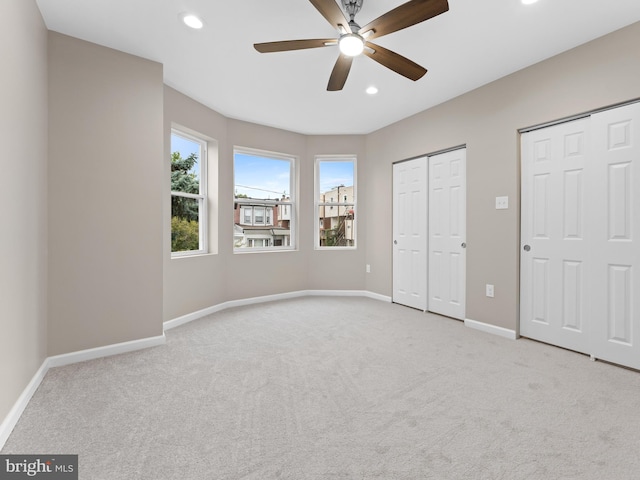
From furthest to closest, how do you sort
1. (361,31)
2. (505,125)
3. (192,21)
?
1. (505,125)
2. (192,21)
3. (361,31)

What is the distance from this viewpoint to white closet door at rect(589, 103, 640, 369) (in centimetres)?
246

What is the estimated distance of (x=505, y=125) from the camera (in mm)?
3283

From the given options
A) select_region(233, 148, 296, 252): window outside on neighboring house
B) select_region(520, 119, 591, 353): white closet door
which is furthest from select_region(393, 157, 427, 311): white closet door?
select_region(233, 148, 296, 252): window outside on neighboring house

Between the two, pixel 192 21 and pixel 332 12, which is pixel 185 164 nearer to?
pixel 192 21

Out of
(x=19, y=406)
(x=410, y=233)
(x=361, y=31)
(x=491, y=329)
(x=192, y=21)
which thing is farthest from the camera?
(x=410, y=233)

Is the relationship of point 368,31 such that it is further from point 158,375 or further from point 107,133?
point 158,375

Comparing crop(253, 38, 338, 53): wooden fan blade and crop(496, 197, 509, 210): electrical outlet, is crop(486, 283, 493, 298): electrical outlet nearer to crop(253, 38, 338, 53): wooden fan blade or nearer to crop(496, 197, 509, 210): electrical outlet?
crop(496, 197, 509, 210): electrical outlet

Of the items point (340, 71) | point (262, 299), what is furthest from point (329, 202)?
point (340, 71)

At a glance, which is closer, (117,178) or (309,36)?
(309,36)

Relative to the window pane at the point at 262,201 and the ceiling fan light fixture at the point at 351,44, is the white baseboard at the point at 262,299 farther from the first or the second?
the ceiling fan light fixture at the point at 351,44

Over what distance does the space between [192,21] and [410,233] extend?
3450mm

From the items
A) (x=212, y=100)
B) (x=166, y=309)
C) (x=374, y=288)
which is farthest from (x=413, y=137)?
(x=166, y=309)

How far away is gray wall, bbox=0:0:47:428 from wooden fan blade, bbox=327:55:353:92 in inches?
78.1

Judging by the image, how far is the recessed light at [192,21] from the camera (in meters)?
2.33
